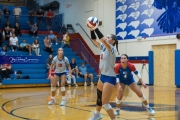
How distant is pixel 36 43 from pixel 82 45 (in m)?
4.21

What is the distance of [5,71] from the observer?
61.6 feet

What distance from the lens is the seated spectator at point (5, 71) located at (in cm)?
1872

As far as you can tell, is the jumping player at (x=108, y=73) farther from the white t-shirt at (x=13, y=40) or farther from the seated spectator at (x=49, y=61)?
the white t-shirt at (x=13, y=40)

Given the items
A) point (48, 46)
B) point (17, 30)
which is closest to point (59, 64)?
point (48, 46)

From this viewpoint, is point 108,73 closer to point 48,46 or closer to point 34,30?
point 48,46

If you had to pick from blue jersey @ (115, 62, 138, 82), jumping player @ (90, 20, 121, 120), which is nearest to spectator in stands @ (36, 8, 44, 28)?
blue jersey @ (115, 62, 138, 82)

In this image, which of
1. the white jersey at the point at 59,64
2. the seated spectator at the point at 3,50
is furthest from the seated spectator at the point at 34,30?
the white jersey at the point at 59,64

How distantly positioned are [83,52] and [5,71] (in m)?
7.72

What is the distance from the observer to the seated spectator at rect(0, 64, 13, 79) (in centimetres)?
1872

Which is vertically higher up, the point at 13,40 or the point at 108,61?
the point at 13,40

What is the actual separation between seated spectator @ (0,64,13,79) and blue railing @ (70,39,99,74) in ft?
23.0

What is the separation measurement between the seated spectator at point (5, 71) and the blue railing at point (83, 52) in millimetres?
7005

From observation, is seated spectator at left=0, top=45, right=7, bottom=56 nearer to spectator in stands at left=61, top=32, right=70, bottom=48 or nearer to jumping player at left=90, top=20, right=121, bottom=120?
spectator in stands at left=61, top=32, right=70, bottom=48

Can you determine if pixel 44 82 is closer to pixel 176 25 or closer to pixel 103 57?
pixel 176 25
